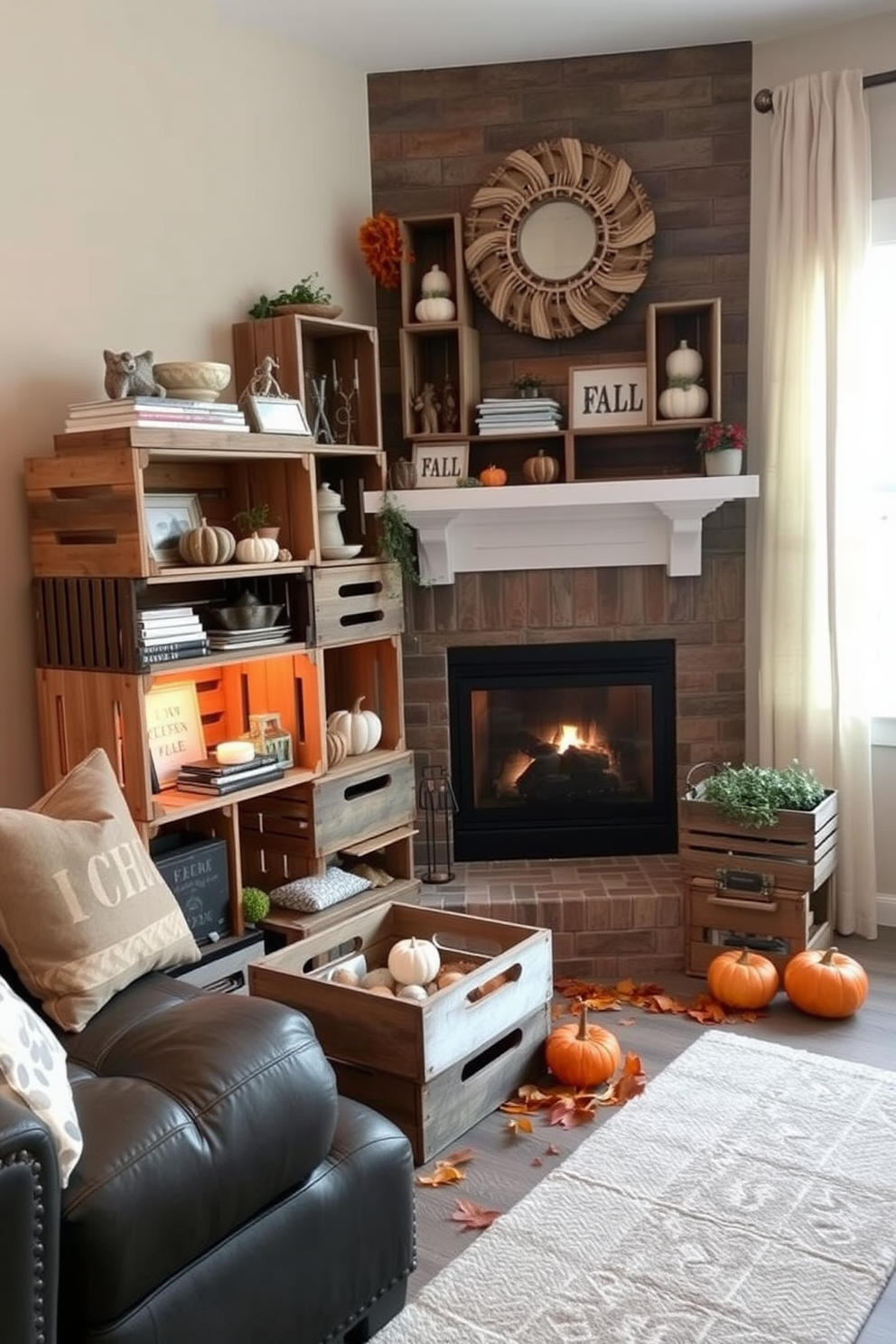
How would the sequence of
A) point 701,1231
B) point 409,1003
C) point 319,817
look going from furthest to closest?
point 319,817 → point 409,1003 → point 701,1231

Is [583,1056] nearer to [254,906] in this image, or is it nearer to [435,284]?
[254,906]

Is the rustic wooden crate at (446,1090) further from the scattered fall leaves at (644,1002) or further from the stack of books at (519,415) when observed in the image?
the stack of books at (519,415)

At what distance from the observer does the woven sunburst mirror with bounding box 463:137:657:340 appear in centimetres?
373

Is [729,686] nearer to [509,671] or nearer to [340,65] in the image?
[509,671]

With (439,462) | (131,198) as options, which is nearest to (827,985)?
(439,462)

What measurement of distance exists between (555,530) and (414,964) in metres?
1.66

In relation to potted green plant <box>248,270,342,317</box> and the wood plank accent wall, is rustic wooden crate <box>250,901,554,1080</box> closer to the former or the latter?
the wood plank accent wall

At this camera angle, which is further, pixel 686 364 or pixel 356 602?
pixel 686 364

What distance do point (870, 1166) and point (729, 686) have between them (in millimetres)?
1753

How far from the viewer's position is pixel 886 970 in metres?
3.50

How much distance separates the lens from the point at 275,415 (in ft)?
10.5

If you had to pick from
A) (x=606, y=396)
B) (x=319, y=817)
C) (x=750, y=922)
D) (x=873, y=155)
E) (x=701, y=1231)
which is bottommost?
(x=701, y=1231)

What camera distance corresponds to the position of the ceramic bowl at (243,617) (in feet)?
10.2

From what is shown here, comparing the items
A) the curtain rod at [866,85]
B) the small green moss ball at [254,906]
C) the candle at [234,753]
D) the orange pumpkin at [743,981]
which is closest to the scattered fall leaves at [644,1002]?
the orange pumpkin at [743,981]
